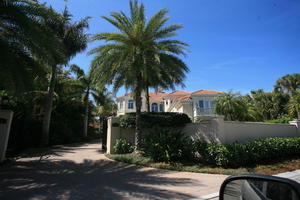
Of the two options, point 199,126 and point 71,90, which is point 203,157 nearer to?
point 199,126

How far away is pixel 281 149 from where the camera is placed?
32.9 feet

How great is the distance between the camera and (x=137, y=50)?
34.4ft

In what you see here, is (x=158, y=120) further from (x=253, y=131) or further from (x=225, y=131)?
(x=253, y=131)

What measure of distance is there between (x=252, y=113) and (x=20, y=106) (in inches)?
936

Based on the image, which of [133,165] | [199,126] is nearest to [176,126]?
[199,126]

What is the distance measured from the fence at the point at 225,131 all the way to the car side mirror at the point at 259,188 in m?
8.01

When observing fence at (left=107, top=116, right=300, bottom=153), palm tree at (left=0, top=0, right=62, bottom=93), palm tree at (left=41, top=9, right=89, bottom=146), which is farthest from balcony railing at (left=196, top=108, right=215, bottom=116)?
palm tree at (left=0, top=0, right=62, bottom=93)

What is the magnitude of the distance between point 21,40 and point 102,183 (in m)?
7.03

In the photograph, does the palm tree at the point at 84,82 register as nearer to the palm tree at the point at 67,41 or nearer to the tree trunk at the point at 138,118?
the palm tree at the point at 67,41

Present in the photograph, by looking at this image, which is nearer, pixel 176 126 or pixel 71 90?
pixel 176 126

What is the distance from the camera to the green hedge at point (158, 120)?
38.5 ft

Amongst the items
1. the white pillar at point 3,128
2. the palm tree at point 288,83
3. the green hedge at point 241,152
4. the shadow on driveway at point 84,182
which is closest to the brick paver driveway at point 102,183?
the shadow on driveway at point 84,182

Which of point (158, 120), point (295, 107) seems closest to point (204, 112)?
point (295, 107)

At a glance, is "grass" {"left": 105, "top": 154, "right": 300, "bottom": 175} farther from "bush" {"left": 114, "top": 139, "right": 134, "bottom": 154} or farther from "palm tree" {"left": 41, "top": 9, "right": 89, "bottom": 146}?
"palm tree" {"left": 41, "top": 9, "right": 89, "bottom": 146}
